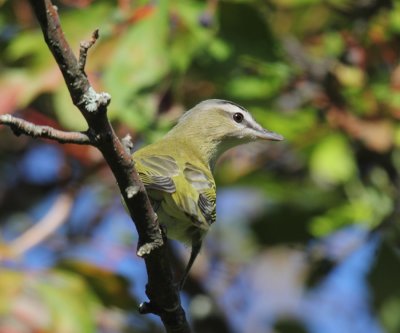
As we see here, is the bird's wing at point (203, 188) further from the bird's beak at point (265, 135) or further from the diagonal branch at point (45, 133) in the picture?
the diagonal branch at point (45, 133)

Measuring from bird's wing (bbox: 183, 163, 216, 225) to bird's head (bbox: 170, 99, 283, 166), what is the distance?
572 millimetres

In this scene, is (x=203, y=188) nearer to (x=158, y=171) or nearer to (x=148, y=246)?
(x=158, y=171)

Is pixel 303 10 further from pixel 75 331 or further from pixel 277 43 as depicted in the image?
pixel 75 331

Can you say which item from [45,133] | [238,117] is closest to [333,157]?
[238,117]

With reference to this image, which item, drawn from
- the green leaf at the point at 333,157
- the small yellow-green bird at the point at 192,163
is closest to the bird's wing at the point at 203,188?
the small yellow-green bird at the point at 192,163

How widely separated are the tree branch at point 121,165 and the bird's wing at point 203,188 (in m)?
0.34

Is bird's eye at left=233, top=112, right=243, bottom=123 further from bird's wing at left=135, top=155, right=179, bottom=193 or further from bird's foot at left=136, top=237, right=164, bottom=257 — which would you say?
bird's foot at left=136, top=237, right=164, bottom=257

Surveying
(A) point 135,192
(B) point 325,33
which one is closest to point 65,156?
(B) point 325,33

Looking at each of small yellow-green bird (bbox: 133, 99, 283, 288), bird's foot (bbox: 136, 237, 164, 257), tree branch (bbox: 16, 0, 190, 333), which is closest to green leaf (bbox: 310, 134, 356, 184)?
small yellow-green bird (bbox: 133, 99, 283, 288)

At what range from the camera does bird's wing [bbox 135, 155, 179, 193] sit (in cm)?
288

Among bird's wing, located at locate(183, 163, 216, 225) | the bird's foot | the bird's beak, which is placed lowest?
the bird's foot

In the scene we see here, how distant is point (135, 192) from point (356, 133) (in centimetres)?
226

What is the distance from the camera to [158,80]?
376cm

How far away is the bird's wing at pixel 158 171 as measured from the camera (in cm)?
288
